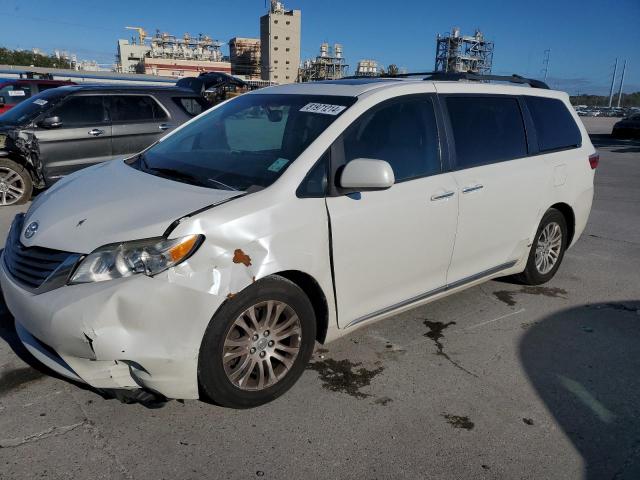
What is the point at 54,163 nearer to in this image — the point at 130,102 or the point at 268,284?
the point at 130,102

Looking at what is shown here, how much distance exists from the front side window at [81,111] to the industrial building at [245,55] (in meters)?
149

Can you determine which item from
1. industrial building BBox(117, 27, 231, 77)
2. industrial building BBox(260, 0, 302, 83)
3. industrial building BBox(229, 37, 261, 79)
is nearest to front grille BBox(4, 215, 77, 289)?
industrial building BBox(117, 27, 231, 77)

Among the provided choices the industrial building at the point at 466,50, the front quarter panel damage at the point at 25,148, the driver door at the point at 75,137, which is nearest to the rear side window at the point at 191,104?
the driver door at the point at 75,137

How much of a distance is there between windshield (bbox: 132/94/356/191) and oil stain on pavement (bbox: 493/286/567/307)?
2383mm

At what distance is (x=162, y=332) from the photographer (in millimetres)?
2357

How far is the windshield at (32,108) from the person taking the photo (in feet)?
23.5

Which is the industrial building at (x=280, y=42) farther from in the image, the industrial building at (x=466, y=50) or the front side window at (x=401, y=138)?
the front side window at (x=401, y=138)

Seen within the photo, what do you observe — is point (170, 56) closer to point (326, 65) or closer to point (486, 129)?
point (326, 65)

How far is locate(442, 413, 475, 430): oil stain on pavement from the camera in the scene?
2.72 metres

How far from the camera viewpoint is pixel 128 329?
7.64 feet

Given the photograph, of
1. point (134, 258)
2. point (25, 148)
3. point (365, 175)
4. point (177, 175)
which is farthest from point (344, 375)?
point (25, 148)

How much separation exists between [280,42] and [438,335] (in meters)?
146

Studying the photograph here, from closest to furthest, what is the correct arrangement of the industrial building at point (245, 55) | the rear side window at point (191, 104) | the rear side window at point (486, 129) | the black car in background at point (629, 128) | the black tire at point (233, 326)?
the black tire at point (233, 326), the rear side window at point (486, 129), the rear side window at point (191, 104), the black car in background at point (629, 128), the industrial building at point (245, 55)

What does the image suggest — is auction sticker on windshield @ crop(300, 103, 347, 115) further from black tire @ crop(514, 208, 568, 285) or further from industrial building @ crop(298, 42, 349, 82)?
industrial building @ crop(298, 42, 349, 82)
